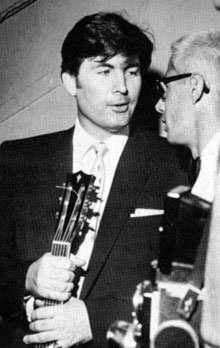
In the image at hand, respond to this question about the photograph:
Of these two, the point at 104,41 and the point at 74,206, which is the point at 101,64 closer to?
the point at 104,41

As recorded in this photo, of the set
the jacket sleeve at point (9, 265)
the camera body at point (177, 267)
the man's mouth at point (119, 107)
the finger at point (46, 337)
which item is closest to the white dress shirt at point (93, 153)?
the man's mouth at point (119, 107)

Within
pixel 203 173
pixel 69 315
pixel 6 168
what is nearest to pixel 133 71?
pixel 203 173

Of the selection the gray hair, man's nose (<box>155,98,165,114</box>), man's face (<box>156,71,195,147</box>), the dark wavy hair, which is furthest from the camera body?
the dark wavy hair

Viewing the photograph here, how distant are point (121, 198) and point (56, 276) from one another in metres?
0.52

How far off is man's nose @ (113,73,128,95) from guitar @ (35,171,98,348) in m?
0.49

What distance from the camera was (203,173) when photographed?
2.23m

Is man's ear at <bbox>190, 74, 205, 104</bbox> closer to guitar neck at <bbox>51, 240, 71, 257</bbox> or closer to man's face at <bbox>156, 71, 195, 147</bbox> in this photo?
man's face at <bbox>156, 71, 195, 147</bbox>

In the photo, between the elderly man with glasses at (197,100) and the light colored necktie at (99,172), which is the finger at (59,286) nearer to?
the light colored necktie at (99,172)

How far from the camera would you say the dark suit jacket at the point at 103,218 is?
2.25m

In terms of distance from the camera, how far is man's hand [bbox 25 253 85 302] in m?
2.09

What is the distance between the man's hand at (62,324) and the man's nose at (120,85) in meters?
1.04

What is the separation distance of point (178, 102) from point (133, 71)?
0.33m

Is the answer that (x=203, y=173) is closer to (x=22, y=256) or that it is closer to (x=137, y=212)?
(x=137, y=212)

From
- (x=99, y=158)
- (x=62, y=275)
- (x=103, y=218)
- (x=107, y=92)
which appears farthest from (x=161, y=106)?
(x=62, y=275)
